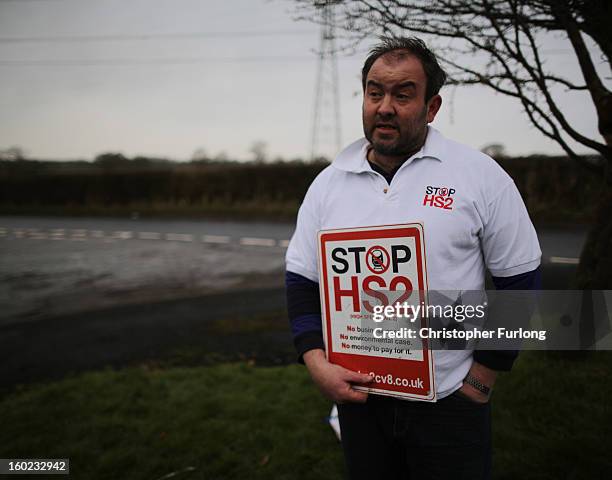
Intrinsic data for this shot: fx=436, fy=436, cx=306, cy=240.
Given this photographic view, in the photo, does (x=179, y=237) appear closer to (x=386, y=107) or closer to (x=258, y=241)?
(x=258, y=241)

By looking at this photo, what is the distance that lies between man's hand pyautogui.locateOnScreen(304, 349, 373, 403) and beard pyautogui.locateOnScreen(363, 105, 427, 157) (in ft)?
2.77

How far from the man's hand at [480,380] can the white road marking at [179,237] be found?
38.1 ft

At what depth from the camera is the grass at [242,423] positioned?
2682 mm

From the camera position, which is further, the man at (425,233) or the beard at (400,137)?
the beard at (400,137)

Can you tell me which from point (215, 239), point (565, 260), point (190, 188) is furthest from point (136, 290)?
point (190, 188)

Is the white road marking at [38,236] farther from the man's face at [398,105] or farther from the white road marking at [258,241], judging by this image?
the man's face at [398,105]

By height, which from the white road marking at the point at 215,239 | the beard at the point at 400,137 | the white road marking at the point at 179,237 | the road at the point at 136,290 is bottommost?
the road at the point at 136,290

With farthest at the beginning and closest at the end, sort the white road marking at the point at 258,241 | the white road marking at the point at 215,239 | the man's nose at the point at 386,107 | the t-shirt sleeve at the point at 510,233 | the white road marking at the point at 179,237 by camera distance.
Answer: the white road marking at the point at 179,237, the white road marking at the point at 215,239, the white road marking at the point at 258,241, the man's nose at the point at 386,107, the t-shirt sleeve at the point at 510,233

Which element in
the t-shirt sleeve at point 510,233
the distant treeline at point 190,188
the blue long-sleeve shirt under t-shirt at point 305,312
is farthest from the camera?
the distant treeline at point 190,188

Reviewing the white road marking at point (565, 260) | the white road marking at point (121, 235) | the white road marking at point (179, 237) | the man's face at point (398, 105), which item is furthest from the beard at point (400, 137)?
the white road marking at point (121, 235)

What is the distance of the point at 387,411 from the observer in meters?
1.64

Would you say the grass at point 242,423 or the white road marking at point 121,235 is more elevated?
the white road marking at point 121,235

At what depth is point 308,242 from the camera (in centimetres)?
181

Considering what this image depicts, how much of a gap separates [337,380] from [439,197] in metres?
0.77
